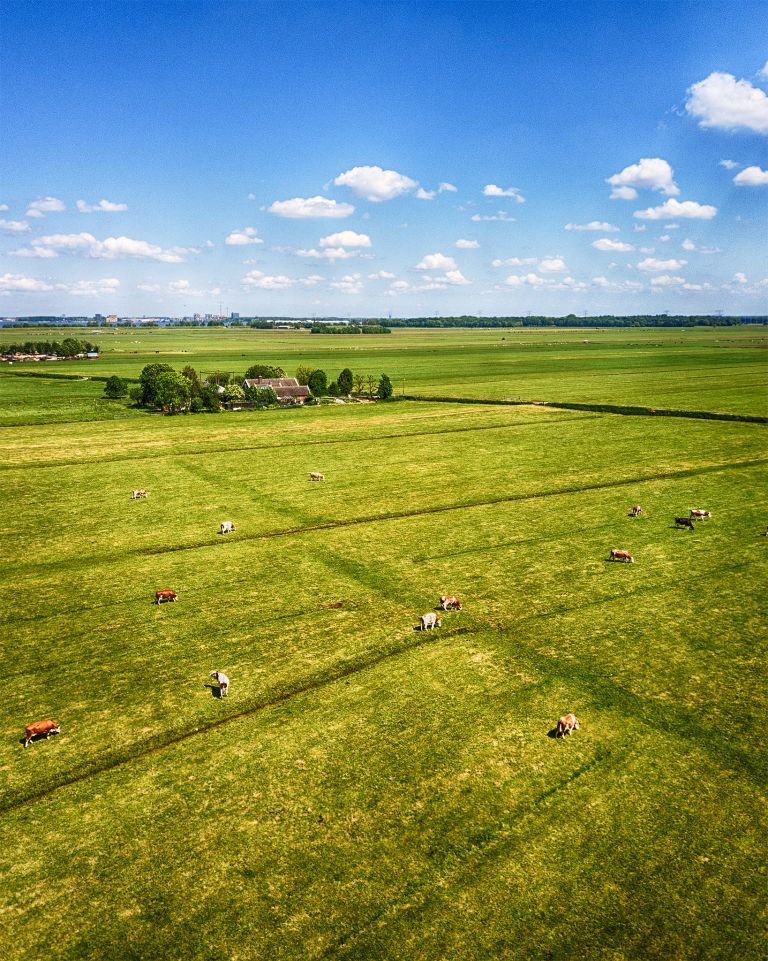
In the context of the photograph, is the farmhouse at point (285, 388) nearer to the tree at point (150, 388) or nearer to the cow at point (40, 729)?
the tree at point (150, 388)

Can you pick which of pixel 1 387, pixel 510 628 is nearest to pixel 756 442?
pixel 510 628

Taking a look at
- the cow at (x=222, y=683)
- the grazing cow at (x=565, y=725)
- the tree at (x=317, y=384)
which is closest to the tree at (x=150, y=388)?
the tree at (x=317, y=384)

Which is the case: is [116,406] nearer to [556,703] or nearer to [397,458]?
[397,458]

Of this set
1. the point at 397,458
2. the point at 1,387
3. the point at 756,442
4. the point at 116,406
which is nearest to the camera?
the point at 397,458

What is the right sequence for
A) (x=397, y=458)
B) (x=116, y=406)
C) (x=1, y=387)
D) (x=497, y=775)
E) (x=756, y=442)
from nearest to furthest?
(x=497, y=775), (x=397, y=458), (x=756, y=442), (x=116, y=406), (x=1, y=387)

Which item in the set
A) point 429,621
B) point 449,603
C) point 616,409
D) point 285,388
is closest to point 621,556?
point 449,603

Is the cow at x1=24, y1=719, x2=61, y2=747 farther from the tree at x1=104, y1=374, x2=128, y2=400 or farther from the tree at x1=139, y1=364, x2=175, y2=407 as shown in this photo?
the tree at x1=104, y1=374, x2=128, y2=400

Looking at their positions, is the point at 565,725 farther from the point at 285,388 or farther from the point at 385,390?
the point at 285,388
